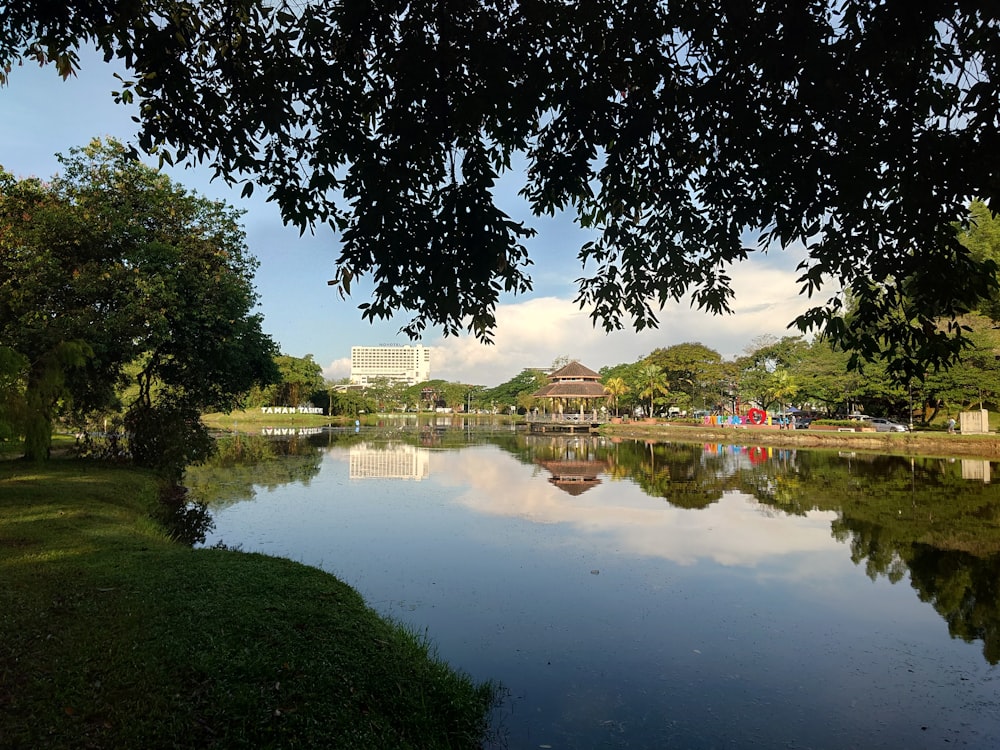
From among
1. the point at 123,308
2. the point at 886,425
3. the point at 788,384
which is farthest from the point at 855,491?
the point at 788,384

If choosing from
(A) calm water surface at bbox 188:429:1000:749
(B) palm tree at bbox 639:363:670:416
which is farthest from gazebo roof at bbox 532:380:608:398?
(A) calm water surface at bbox 188:429:1000:749

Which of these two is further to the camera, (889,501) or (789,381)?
(789,381)

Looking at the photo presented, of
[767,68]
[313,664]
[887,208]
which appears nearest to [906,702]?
[887,208]

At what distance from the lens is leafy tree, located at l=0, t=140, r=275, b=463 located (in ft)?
41.6

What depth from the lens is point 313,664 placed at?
4.23m

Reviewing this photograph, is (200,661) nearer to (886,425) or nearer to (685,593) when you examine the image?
(685,593)

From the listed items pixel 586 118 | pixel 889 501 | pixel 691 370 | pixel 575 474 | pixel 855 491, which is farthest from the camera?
pixel 691 370

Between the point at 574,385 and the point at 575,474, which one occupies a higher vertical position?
the point at 574,385

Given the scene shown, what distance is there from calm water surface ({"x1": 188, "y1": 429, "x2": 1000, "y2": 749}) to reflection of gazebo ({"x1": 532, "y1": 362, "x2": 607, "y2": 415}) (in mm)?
37999

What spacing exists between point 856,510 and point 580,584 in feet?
31.9

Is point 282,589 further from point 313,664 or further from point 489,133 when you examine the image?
point 489,133

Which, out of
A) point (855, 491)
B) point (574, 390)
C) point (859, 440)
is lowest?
point (855, 491)

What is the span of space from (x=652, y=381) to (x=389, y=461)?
3483 centimetres

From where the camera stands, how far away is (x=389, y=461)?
26.7 metres
